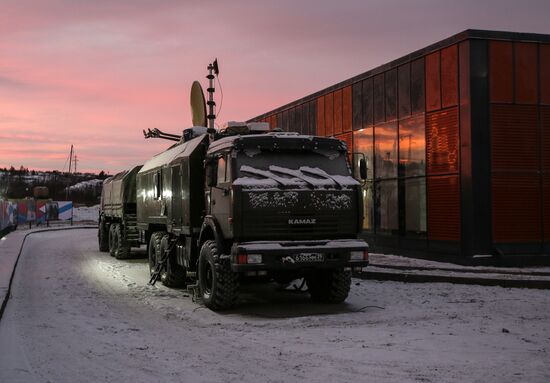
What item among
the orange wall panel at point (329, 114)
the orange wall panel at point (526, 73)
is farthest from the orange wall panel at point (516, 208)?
the orange wall panel at point (329, 114)

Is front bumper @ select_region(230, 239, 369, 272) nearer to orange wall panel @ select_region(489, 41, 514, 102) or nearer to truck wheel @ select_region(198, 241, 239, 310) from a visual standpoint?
truck wheel @ select_region(198, 241, 239, 310)

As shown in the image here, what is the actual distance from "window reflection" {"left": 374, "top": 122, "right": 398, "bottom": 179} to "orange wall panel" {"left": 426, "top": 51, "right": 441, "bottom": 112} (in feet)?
7.27

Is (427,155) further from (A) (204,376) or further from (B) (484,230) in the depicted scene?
(A) (204,376)

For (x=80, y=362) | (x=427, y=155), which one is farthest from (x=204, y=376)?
(x=427, y=155)

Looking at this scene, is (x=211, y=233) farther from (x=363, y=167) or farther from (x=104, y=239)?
(x=104, y=239)

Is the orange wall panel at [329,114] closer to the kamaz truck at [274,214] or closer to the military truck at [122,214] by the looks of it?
the military truck at [122,214]

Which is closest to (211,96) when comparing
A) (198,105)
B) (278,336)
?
(198,105)

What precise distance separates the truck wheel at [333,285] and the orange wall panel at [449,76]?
9.15 metres

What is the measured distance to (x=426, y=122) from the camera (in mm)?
19250

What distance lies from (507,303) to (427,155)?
8996 millimetres

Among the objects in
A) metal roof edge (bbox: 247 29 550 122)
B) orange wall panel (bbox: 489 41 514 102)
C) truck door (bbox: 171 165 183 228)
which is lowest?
truck door (bbox: 171 165 183 228)

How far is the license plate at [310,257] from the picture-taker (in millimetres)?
9438

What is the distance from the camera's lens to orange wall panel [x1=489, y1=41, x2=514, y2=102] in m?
17.3

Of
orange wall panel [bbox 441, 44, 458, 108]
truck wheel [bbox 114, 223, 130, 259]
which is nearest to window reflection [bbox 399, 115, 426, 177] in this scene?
orange wall panel [bbox 441, 44, 458, 108]
